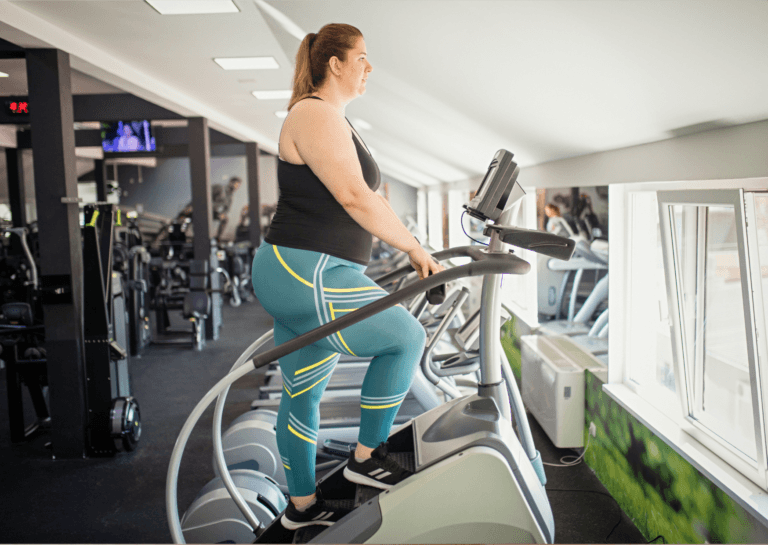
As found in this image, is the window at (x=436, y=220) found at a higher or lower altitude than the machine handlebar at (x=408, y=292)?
higher

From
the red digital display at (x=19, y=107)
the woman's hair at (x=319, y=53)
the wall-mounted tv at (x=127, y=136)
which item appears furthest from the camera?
the wall-mounted tv at (x=127, y=136)

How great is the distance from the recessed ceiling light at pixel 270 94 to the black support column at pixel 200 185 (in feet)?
2.93

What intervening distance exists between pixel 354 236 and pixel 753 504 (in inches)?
56.1

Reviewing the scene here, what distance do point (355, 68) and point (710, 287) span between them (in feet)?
5.68

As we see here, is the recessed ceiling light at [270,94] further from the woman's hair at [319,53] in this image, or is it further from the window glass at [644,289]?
the woman's hair at [319,53]

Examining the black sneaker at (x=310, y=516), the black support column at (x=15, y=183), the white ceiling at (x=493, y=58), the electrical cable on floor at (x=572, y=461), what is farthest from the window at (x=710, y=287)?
the black support column at (x=15, y=183)

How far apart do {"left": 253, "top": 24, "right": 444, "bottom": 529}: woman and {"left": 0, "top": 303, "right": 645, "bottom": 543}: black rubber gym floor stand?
4.14 ft

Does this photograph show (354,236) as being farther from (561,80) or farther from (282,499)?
(282,499)

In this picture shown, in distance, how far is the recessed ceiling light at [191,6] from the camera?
3.09 meters

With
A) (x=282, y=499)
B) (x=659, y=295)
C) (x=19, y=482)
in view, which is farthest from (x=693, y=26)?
(x=19, y=482)

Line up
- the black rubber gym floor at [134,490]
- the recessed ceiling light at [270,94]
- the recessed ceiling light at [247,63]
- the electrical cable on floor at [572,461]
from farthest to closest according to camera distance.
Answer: the recessed ceiling light at [270,94] → the recessed ceiling light at [247,63] → the electrical cable on floor at [572,461] → the black rubber gym floor at [134,490]

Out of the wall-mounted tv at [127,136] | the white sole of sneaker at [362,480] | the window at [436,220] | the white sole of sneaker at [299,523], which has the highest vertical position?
the wall-mounted tv at [127,136]

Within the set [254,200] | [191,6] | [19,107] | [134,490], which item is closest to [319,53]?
[191,6]

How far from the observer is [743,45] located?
1402mm
